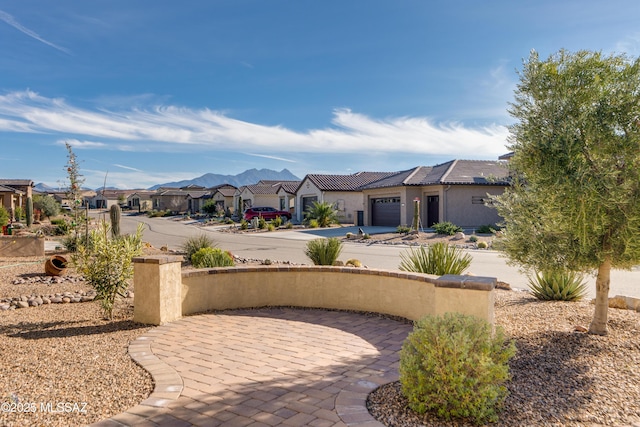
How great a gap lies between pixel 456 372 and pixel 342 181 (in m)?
39.5

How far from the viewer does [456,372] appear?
12.2 ft

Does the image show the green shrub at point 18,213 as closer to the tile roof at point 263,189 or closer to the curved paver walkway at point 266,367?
the tile roof at point 263,189

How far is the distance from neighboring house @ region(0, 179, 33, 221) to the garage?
28.9 meters

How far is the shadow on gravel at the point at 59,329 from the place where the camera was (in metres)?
6.60

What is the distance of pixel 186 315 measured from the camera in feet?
25.3

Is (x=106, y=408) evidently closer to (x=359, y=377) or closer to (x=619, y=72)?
(x=359, y=377)

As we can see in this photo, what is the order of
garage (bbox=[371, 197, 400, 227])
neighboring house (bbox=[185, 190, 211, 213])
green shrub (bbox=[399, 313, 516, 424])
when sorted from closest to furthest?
green shrub (bbox=[399, 313, 516, 424]), garage (bbox=[371, 197, 400, 227]), neighboring house (bbox=[185, 190, 211, 213])

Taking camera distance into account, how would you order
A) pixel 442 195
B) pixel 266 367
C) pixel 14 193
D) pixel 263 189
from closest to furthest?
pixel 266 367 → pixel 442 195 → pixel 14 193 → pixel 263 189

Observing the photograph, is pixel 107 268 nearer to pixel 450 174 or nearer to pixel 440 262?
pixel 440 262

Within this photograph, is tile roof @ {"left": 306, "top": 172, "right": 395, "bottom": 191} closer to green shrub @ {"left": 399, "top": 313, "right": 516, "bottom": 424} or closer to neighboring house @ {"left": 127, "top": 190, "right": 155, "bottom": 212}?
green shrub @ {"left": 399, "top": 313, "right": 516, "bottom": 424}

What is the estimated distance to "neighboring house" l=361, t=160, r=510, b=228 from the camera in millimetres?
30094

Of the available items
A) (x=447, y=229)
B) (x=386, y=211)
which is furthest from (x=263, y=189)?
(x=447, y=229)

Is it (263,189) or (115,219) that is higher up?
(263,189)

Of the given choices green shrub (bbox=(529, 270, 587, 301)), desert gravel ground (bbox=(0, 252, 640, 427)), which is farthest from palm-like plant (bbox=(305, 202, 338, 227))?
desert gravel ground (bbox=(0, 252, 640, 427))
